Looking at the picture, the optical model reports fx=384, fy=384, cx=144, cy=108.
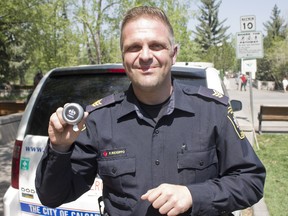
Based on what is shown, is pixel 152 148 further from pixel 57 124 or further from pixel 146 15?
pixel 146 15

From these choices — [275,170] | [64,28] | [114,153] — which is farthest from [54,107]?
[64,28]

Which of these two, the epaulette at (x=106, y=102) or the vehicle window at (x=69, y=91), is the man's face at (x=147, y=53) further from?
the vehicle window at (x=69, y=91)

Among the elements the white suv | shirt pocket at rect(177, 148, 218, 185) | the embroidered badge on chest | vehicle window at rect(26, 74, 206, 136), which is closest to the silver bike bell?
the embroidered badge on chest

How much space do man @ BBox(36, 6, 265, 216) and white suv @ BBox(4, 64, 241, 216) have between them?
3.37ft

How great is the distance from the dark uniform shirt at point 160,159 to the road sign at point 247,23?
7.91 meters

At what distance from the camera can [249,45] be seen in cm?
946

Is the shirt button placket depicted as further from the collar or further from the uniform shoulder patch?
the uniform shoulder patch

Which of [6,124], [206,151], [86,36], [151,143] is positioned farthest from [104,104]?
[86,36]

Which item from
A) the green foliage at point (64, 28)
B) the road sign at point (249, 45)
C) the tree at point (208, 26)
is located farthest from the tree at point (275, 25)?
the road sign at point (249, 45)

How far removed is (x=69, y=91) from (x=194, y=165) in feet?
5.88

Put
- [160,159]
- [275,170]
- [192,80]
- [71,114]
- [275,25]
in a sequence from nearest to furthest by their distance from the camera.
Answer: [71,114], [160,159], [192,80], [275,170], [275,25]

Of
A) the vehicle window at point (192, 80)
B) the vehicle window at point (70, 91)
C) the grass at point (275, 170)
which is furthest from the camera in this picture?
the grass at point (275, 170)

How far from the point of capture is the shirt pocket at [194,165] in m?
1.83

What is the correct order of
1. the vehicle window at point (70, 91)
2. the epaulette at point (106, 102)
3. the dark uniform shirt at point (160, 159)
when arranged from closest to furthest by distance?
the dark uniform shirt at point (160, 159) < the epaulette at point (106, 102) < the vehicle window at point (70, 91)
